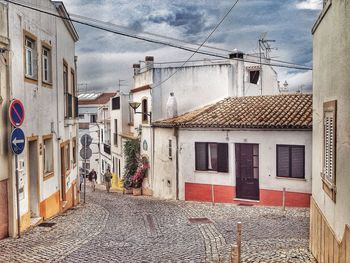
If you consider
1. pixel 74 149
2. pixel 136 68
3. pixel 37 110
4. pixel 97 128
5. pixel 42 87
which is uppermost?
pixel 136 68

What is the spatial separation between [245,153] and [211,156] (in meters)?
1.67

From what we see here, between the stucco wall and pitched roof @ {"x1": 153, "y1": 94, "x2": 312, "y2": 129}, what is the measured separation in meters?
9.09

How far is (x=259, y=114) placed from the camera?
64.8 ft

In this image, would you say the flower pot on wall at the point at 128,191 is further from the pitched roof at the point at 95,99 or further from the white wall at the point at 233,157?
the pitched roof at the point at 95,99

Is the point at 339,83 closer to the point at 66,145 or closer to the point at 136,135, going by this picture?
the point at 66,145

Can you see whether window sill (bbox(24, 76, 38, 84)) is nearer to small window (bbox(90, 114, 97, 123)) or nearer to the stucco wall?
the stucco wall

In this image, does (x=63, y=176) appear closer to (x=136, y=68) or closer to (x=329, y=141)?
(x=329, y=141)

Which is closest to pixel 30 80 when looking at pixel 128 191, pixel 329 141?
pixel 329 141

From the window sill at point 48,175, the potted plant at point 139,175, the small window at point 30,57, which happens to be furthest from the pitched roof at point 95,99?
the small window at point 30,57

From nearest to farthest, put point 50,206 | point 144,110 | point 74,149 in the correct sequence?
point 50,206 → point 74,149 → point 144,110

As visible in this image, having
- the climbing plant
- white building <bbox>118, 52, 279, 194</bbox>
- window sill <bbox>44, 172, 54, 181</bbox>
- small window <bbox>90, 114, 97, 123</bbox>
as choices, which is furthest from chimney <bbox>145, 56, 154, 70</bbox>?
small window <bbox>90, 114, 97, 123</bbox>

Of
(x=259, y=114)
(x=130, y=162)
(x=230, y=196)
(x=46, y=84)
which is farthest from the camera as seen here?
(x=130, y=162)

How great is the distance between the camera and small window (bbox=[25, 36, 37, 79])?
12.1 m

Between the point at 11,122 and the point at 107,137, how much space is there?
108ft
